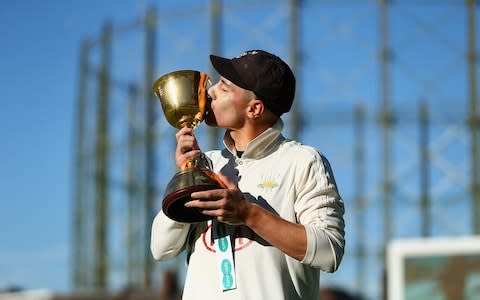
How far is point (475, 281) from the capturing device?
419 inches

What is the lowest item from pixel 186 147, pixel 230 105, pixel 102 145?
pixel 186 147

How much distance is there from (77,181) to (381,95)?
6384 mm

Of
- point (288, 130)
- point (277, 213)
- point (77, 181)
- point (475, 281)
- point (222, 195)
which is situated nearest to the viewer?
point (222, 195)

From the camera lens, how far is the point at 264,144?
3.02m

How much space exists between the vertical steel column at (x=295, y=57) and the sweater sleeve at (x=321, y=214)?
1622 centimetres

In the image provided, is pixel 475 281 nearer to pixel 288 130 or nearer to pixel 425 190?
pixel 288 130

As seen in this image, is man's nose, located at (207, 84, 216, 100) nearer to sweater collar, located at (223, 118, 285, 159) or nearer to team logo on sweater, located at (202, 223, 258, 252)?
sweater collar, located at (223, 118, 285, 159)

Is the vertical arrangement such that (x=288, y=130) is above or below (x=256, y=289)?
above

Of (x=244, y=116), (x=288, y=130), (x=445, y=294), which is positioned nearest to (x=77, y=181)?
(x=288, y=130)

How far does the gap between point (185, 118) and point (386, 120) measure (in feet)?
58.2

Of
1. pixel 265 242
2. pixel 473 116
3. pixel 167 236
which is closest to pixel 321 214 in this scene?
pixel 265 242

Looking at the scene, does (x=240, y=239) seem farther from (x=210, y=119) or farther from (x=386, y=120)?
(x=386, y=120)

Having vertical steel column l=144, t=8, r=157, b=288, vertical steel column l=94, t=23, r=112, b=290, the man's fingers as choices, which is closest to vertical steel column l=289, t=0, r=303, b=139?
vertical steel column l=144, t=8, r=157, b=288

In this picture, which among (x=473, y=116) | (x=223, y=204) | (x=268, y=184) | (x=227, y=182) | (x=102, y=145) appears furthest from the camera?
(x=102, y=145)
